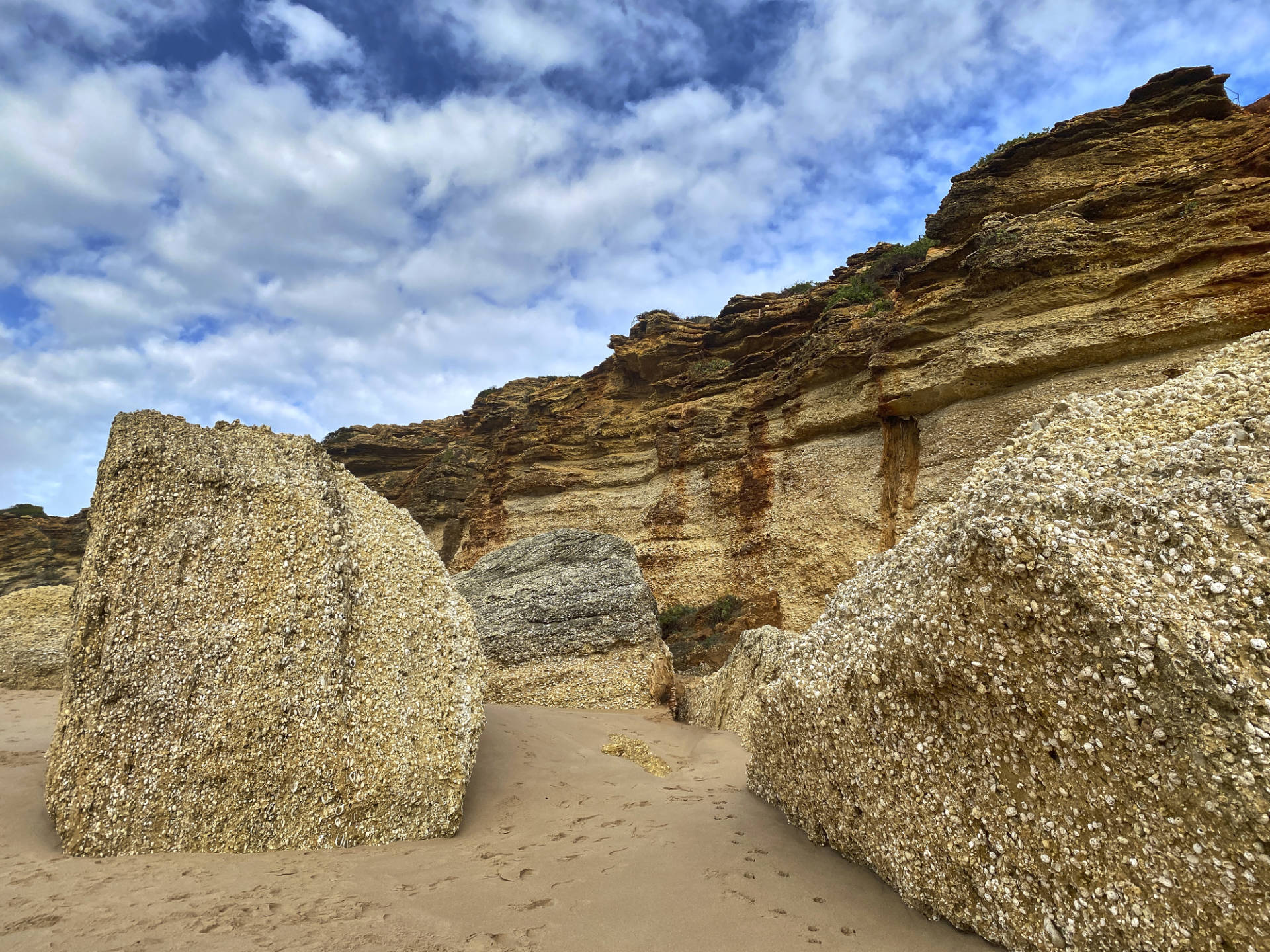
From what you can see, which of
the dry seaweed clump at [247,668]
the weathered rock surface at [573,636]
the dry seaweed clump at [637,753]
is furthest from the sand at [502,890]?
the weathered rock surface at [573,636]

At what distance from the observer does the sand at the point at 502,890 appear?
338 centimetres

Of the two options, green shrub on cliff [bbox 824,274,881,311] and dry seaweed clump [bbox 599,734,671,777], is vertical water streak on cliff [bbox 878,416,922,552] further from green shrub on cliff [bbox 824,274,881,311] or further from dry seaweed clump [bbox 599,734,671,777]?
dry seaweed clump [bbox 599,734,671,777]

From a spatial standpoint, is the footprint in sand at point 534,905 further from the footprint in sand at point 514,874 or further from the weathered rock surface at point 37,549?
the weathered rock surface at point 37,549

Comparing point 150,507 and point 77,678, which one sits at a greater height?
point 150,507

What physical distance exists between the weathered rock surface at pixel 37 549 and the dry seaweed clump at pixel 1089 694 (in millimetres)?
33461

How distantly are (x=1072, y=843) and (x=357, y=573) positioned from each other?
239 inches

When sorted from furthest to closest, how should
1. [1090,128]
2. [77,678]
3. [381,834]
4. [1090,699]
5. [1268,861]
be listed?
[1090,128]
[77,678]
[381,834]
[1090,699]
[1268,861]

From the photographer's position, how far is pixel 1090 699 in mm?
2904

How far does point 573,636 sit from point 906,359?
36.4 ft

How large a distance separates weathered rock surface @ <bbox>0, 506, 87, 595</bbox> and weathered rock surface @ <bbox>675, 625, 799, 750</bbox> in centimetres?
2817

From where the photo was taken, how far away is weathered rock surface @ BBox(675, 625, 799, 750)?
969 cm

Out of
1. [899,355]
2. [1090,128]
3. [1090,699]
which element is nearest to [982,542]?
[1090,699]

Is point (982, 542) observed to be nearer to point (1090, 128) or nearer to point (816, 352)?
point (816, 352)

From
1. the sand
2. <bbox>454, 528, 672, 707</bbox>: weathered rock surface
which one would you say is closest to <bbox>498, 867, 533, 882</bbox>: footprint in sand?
the sand
